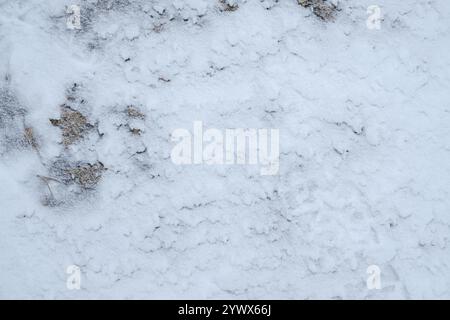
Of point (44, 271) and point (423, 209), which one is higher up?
point (423, 209)

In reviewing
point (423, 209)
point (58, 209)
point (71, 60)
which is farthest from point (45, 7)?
point (423, 209)

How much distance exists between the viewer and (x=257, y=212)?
1.06 metres

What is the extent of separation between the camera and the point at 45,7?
1054 mm

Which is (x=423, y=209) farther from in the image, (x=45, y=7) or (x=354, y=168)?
(x=45, y=7)

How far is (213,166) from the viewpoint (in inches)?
41.6

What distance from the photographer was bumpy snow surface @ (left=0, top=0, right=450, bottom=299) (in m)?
1.05

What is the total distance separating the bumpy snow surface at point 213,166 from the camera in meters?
1.05

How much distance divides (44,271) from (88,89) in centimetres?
40

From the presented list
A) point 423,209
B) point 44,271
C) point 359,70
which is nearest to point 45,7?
point 44,271

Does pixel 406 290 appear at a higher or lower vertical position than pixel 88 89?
lower

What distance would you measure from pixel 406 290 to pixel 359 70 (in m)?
0.48
